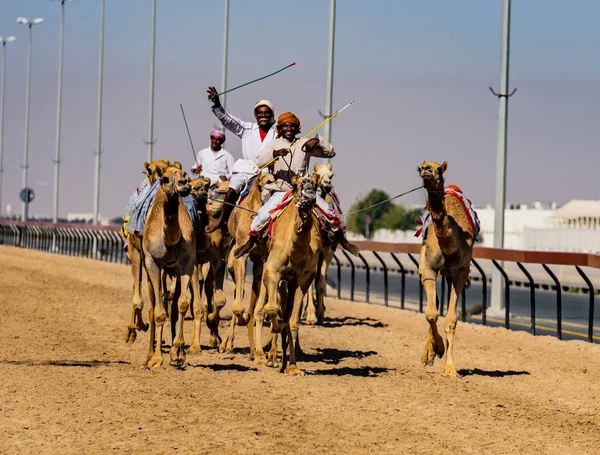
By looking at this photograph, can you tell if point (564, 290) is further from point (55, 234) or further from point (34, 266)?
point (55, 234)

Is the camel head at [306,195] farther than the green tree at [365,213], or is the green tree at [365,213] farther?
the green tree at [365,213]

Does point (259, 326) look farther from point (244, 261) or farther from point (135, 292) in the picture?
point (135, 292)

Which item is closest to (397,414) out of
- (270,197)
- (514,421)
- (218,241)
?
(514,421)

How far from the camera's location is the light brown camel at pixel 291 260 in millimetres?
13266

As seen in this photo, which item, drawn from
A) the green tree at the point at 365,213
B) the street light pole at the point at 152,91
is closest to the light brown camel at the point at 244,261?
the street light pole at the point at 152,91

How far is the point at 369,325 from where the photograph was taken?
68.6 ft

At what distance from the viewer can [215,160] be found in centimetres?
1909

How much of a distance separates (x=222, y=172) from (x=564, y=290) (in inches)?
833

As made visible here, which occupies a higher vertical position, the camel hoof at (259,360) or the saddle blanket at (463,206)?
the saddle blanket at (463,206)

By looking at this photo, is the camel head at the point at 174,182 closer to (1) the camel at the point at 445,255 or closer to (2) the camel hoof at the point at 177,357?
(2) the camel hoof at the point at 177,357

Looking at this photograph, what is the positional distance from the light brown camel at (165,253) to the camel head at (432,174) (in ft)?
8.26

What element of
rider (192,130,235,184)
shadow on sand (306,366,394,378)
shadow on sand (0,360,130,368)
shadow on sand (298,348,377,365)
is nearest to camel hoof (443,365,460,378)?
shadow on sand (306,366,394,378)

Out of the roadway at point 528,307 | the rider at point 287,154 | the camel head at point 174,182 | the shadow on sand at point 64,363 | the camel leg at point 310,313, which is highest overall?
the rider at point 287,154

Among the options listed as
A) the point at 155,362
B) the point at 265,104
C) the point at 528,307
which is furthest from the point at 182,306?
the point at 528,307
